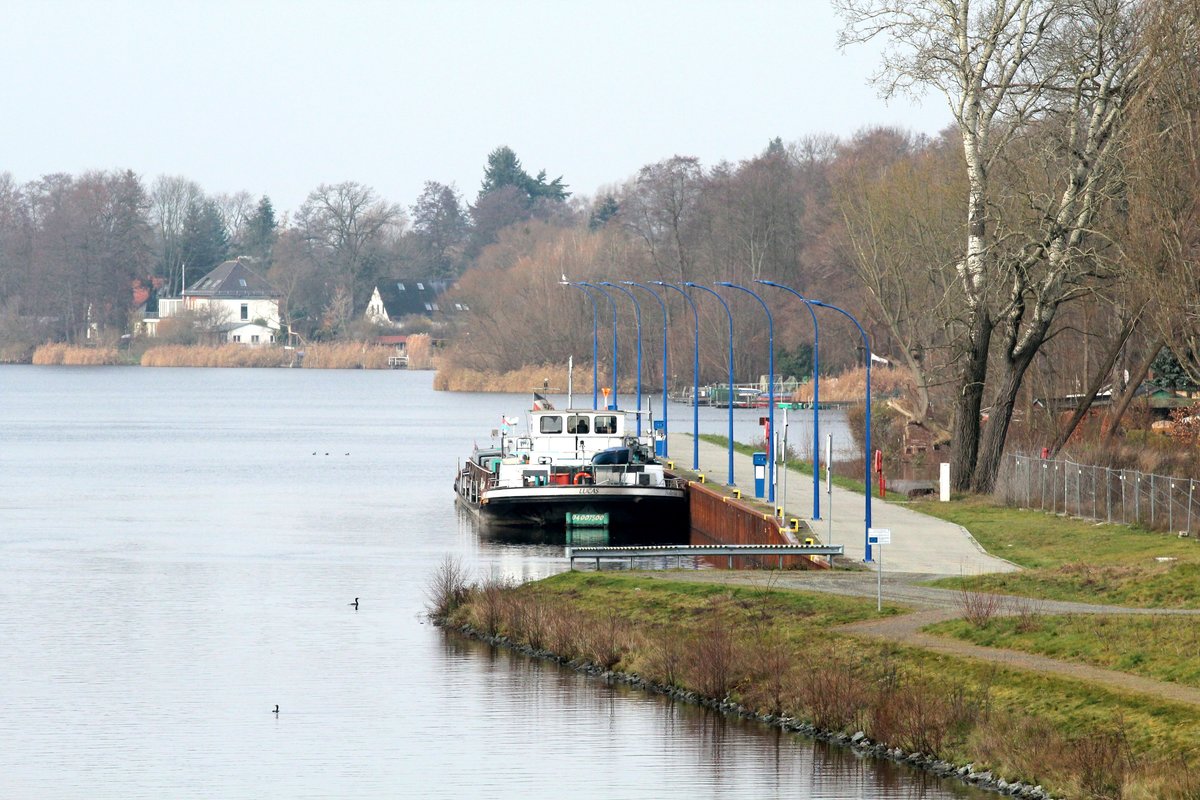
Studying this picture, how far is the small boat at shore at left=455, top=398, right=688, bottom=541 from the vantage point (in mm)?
55594

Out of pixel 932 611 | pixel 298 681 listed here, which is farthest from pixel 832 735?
pixel 298 681

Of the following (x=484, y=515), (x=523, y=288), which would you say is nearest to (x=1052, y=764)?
(x=484, y=515)

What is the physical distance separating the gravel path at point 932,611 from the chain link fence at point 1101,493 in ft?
31.0

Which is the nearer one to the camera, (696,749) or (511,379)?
(696,749)

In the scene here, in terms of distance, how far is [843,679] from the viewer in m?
25.4

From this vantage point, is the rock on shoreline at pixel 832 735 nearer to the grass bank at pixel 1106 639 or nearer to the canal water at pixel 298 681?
the canal water at pixel 298 681

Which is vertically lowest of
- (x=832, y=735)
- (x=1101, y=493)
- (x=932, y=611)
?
(x=832, y=735)

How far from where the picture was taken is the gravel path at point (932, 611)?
23.3 m

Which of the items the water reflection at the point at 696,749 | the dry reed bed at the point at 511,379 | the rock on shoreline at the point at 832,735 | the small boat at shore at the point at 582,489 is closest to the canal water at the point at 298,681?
the water reflection at the point at 696,749

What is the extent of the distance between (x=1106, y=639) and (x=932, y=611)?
393cm

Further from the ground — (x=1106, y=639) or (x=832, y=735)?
(x=1106, y=639)

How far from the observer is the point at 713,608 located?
31.2 m

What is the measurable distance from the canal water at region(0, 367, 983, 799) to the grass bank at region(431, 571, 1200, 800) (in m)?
0.61

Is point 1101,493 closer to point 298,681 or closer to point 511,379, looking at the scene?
point 298,681
